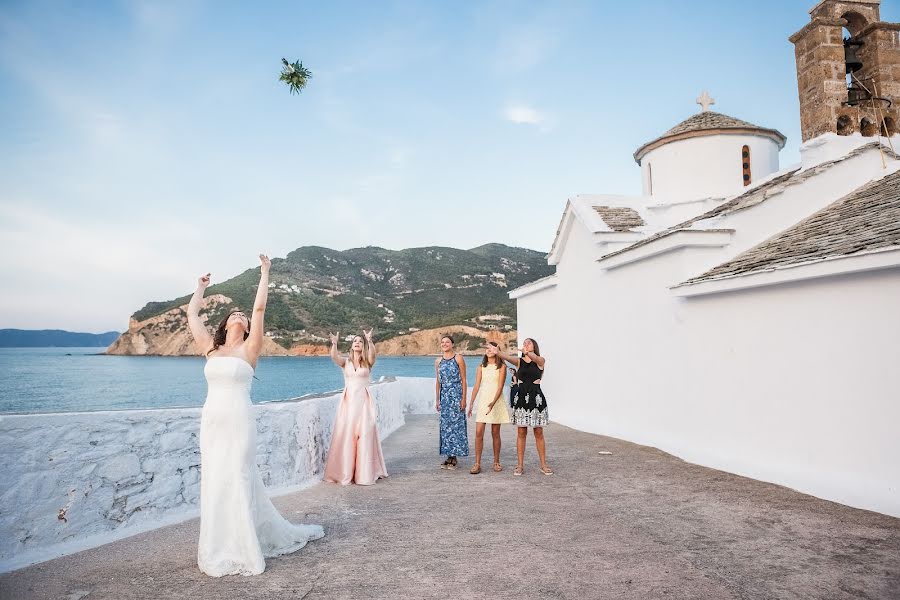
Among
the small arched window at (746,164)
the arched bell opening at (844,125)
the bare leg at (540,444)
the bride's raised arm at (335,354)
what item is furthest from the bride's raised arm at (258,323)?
the small arched window at (746,164)

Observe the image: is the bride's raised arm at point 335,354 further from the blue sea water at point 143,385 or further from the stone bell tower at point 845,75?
the blue sea water at point 143,385

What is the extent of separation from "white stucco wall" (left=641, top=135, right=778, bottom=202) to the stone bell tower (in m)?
2.59

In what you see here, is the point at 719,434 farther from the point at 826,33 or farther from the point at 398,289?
the point at 398,289

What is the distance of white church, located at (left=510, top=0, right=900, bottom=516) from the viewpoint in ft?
22.7

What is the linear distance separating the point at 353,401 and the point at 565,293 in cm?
903

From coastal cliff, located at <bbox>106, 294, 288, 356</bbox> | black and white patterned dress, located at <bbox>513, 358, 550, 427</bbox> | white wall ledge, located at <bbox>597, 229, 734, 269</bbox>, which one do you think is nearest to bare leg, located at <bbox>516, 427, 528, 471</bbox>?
black and white patterned dress, located at <bbox>513, 358, 550, 427</bbox>

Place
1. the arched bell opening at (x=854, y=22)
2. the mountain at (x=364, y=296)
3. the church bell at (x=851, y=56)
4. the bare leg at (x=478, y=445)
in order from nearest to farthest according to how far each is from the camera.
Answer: the bare leg at (x=478, y=445) → the arched bell opening at (x=854, y=22) → the church bell at (x=851, y=56) → the mountain at (x=364, y=296)

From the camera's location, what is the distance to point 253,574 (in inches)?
181

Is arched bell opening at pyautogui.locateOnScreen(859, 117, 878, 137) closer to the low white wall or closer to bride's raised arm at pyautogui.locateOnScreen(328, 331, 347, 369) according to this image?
bride's raised arm at pyautogui.locateOnScreen(328, 331, 347, 369)

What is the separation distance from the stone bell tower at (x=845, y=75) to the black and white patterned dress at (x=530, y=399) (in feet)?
31.8

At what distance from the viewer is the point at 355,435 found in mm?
8250

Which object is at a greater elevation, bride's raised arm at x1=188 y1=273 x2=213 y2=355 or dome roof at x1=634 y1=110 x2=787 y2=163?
dome roof at x1=634 y1=110 x2=787 y2=163

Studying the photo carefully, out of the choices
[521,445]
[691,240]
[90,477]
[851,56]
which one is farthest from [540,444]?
[851,56]

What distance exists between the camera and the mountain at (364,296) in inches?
3091
